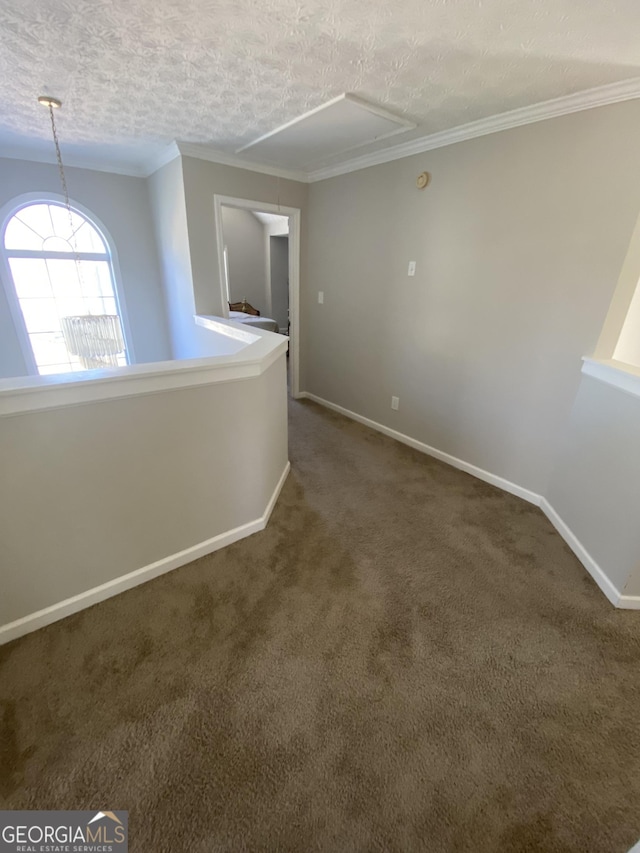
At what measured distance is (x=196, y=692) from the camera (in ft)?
4.34

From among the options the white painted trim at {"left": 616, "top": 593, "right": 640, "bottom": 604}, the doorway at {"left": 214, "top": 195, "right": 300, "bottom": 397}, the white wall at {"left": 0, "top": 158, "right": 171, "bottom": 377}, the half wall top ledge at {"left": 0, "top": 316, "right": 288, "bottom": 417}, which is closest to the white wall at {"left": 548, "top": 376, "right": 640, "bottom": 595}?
the white painted trim at {"left": 616, "top": 593, "right": 640, "bottom": 604}

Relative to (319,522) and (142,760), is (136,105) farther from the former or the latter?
(142,760)

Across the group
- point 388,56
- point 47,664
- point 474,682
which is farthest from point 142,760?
point 388,56

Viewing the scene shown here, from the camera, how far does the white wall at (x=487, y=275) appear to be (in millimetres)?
1962

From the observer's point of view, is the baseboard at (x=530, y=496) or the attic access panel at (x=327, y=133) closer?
the baseboard at (x=530, y=496)

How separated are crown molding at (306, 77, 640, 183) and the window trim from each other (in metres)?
2.54

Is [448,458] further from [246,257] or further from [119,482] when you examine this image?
[246,257]

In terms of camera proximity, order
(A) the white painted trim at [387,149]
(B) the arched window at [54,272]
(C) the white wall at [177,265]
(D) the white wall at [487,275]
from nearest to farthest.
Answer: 1. (A) the white painted trim at [387,149]
2. (D) the white wall at [487,275]
3. (C) the white wall at [177,265]
4. (B) the arched window at [54,272]

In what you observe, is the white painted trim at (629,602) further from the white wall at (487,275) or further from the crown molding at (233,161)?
the crown molding at (233,161)

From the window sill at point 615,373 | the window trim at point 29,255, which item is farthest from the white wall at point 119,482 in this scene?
the window trim at point 29,255

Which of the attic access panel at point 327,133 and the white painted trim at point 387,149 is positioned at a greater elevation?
the attic access panel at point 327,133

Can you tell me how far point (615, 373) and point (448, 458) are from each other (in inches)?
54.4

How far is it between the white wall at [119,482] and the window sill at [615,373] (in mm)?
1846

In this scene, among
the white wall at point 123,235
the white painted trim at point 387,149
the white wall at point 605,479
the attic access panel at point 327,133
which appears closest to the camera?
the white wall at point 605,479
